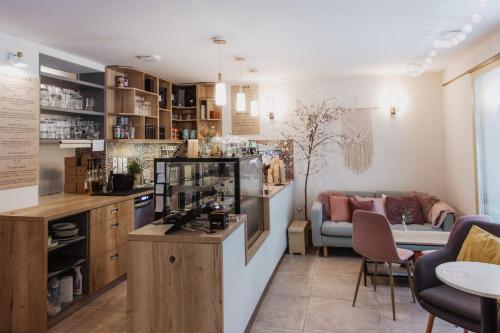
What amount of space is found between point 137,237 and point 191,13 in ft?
5.94

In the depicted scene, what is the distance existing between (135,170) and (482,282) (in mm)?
3900

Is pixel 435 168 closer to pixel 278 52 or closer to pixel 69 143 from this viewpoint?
pixel 278 52

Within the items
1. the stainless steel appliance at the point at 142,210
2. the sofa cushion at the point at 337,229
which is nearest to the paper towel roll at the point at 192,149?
the stainless steel appliance at the point at 142,210

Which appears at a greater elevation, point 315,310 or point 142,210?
point 142,210

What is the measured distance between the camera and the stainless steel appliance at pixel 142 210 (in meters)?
3.98

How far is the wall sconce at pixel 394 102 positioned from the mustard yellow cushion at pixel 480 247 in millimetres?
2964

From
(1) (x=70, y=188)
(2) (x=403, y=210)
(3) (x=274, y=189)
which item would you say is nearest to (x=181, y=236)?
(3) (x=274, y=189)

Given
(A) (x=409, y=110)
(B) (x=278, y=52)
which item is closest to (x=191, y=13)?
(B) (x=278, y=52)

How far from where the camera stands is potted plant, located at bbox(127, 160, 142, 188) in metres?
4.47

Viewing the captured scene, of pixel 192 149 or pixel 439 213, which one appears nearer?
pixel 192 149

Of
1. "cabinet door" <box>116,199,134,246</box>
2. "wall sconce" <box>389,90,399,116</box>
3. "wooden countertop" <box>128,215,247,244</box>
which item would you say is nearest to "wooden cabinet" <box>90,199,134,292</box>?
"cabinet door" <box>116,199,134,246</box>

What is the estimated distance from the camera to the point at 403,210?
4750mm

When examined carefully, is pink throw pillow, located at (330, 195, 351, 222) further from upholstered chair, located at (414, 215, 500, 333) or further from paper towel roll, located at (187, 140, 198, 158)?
paper towel roll, located at (187, 140, 198, 158)

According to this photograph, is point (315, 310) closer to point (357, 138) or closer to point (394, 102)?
point (357, 138)
